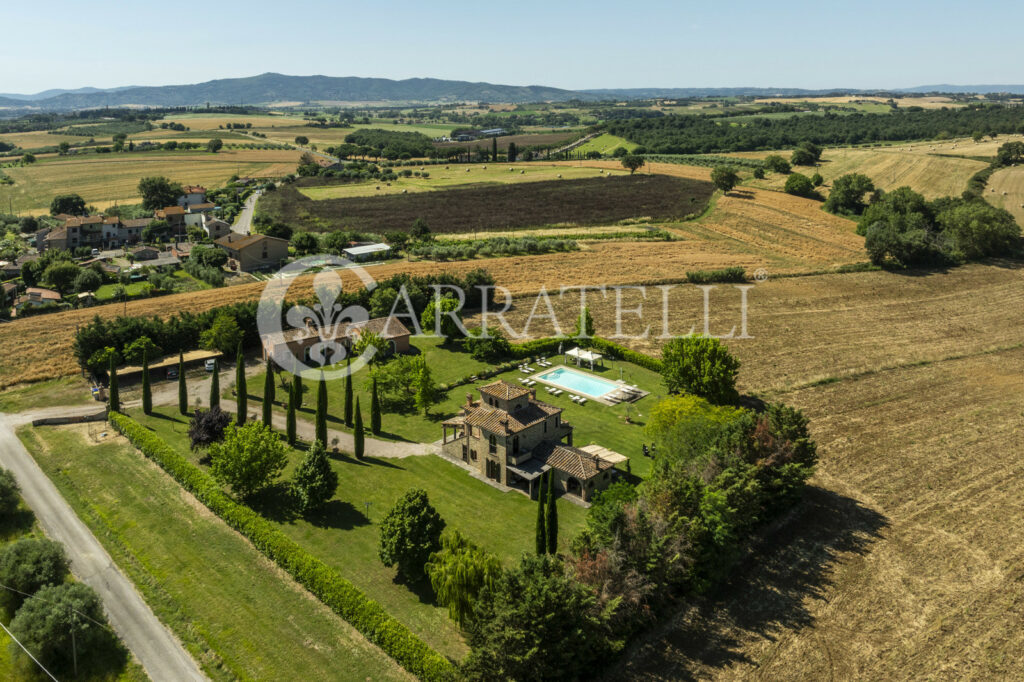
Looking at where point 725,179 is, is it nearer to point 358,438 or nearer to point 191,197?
point 191,197

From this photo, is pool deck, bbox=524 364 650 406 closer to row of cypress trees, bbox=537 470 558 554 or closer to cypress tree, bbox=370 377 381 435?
cypress tree, bbox=370 377 381 435

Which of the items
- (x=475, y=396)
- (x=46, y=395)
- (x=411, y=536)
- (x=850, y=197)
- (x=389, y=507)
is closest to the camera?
(x=411, y=536)

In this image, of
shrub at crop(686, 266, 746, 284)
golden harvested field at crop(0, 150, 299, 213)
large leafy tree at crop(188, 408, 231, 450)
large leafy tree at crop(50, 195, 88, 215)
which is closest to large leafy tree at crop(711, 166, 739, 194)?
shrub at crop(686, 266, 746, 284)

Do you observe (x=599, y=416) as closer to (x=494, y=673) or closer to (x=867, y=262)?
→ (x=494, y=673)

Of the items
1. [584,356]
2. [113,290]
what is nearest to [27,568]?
[584,356]

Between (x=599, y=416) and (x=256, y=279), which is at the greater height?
(x=256, y=279)

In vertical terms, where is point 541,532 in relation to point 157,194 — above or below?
below

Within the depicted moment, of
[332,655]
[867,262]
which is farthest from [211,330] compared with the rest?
[867,262]
